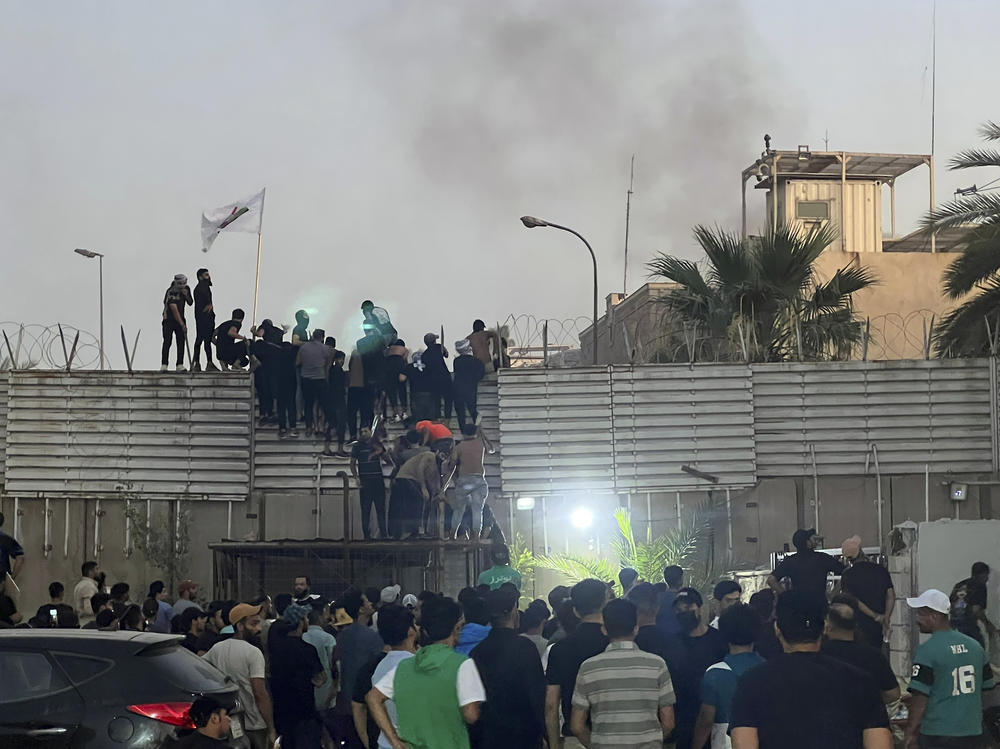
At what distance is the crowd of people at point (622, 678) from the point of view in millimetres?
5559

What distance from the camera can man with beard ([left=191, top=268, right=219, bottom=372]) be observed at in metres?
23.6

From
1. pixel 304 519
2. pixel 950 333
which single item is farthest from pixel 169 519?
pixel 950 333

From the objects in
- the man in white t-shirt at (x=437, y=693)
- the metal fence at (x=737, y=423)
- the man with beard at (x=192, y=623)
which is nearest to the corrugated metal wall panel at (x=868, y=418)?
the metal fence at (x=737, y=423)

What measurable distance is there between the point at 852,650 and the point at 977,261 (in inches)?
716

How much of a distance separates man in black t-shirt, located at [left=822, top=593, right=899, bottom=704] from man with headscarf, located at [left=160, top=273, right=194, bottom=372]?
712 inches

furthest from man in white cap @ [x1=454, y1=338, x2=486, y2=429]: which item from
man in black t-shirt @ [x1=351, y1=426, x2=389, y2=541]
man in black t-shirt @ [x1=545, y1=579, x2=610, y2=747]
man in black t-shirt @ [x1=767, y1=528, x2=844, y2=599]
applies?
man in black t-shirt @ [x1=545, y1=579, x2=610, y2=747]

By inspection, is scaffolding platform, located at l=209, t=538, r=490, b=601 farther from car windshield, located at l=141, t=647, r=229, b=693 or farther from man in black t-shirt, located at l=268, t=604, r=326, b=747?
car windshield, located at l=141, t=647, r=229, b=693

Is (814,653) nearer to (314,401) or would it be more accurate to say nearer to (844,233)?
(314,401)

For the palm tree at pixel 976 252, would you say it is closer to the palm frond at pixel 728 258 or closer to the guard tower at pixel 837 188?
the palm frond at pixel 728 258

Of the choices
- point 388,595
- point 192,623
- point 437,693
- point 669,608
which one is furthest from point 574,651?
point 192,623

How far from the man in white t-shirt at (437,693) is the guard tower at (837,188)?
39878mm

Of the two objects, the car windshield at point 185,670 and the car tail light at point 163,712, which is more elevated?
the car windshield at point 185,670

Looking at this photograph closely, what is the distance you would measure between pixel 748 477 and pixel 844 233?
23.6 meters

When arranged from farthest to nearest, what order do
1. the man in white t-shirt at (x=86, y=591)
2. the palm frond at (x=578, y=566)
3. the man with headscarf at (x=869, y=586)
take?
the palm frond at (x=578, y=566) < the man in white t-shirt at (x=86, y=591) < the man with headscarf at (x=869, y=586)
